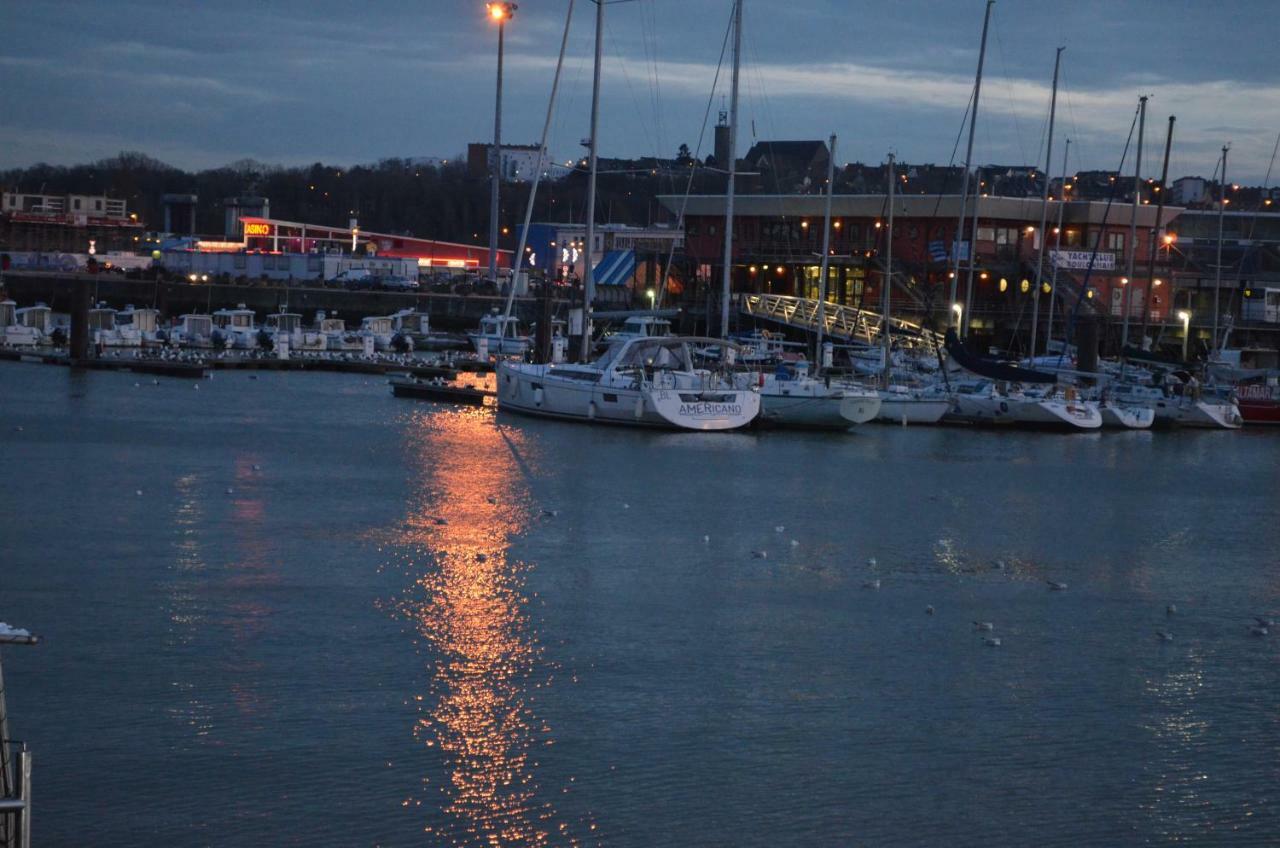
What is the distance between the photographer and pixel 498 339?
65625 mm

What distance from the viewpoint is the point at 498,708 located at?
14703mm

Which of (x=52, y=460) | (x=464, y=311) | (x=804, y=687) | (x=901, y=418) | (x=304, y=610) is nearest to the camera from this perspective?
(x=804, y=687)

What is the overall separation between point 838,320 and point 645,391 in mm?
23705

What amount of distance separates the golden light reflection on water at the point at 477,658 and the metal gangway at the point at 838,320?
30851mm

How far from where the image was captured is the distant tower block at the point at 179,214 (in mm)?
138500

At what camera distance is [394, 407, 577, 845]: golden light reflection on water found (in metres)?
12.1

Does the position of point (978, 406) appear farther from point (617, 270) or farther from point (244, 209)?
point (244, 209)

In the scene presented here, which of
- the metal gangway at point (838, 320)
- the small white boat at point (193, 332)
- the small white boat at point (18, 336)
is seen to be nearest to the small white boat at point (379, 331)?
the small white boat at point (193, 332)

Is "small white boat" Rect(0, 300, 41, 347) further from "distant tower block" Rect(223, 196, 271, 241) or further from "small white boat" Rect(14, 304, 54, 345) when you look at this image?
"distant tower block" Rect(223, 196, 271, 241)

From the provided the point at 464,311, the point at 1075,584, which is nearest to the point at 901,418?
the point at 1075,584

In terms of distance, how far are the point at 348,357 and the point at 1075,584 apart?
45.9 meters

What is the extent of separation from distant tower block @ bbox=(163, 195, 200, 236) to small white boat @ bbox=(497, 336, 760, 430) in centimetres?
10376

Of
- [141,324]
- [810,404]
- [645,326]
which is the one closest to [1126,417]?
[810,404]

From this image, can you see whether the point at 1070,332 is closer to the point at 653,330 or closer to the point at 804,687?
the point at 653,330
